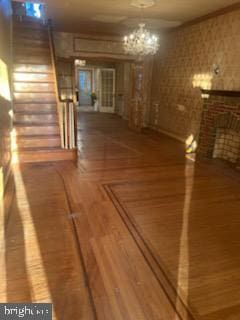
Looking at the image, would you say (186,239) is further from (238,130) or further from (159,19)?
(159,19)

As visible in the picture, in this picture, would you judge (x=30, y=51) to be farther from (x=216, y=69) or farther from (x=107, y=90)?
(x=107, y=90)

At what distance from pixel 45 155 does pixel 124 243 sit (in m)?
2.85

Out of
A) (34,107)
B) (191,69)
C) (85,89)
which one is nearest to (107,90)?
(85,89)

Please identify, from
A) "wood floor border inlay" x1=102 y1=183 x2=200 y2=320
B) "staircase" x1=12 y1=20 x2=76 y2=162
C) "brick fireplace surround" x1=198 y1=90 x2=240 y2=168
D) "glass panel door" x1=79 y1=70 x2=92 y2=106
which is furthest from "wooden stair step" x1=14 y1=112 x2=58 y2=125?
"glass panel door" x1=79 y1=70 x2=92 y2=106

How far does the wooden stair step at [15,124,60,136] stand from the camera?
4902 mm

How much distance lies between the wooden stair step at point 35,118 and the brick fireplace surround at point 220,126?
10.4 feet

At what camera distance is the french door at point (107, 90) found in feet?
39.6

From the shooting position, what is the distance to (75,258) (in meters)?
2.12

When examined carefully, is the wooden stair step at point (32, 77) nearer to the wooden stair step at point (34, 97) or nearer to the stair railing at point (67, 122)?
the wooden stair step at point (34, 97)

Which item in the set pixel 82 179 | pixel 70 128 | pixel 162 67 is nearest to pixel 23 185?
pixel 82 179

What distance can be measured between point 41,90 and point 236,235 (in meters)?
4.90

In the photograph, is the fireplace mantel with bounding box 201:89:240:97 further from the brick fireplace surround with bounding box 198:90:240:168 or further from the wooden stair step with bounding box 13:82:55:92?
the wooden stair step with bounding box 13:82:55:92

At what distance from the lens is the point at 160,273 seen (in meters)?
1.99

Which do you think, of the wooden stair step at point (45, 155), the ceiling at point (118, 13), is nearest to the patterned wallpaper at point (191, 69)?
the ceiling at point (118, 13)
